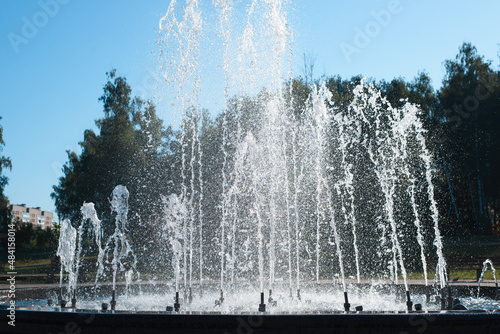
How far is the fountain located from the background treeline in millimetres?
591

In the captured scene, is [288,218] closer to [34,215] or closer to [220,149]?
[220,149]

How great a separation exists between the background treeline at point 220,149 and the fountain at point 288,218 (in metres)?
0.59

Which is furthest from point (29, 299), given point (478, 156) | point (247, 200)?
point (478, 156)

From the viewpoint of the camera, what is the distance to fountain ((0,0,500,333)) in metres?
8.36

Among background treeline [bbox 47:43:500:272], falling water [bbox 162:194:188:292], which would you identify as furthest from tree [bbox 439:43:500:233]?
falling water [bbox 162:194:188:292]

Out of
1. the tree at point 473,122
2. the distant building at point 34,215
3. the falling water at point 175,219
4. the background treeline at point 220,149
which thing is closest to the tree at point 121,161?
the background treeline at point 220,149

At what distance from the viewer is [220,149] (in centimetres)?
2786

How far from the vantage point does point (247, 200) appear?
2203 cm

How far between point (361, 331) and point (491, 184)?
1095 inches

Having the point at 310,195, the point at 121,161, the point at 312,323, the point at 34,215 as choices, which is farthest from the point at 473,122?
the point at 34,215

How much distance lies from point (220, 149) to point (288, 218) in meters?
13.2

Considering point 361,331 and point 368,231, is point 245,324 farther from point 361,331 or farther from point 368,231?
point 368,231

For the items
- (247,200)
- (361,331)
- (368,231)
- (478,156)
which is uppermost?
(478,156)

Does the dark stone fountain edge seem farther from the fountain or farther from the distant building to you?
the distant building
